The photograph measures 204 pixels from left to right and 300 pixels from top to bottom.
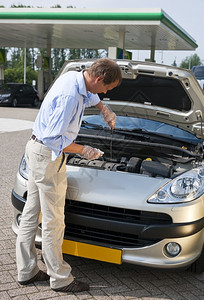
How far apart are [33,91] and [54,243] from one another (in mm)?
22642

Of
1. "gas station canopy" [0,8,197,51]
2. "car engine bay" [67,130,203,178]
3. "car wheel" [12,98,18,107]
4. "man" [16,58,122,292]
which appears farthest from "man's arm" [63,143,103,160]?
"car wheel" [12,98,18,107]

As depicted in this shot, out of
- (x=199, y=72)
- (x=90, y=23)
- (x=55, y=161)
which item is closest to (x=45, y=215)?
(x=55, y=161)

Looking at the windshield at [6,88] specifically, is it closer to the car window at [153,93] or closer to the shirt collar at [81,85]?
the car window at [153,93]

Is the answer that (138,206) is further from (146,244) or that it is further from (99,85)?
(99,85)

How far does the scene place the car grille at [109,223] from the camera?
3.10m

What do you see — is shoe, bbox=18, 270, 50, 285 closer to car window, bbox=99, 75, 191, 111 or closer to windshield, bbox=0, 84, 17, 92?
car window, bbox=99, 75, 191, 111

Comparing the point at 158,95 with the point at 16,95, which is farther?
the point at 16,95

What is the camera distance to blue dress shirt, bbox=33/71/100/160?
283cm

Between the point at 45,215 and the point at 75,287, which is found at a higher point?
the point at 45,215

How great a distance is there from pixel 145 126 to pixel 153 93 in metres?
0.39

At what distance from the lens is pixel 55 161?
A: 3.02 m

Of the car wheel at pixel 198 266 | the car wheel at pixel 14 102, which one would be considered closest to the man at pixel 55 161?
the car wheel at pixel 198 266

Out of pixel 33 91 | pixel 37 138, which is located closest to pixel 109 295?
pixel 37 138

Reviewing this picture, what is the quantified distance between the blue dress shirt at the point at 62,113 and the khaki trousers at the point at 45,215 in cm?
12
